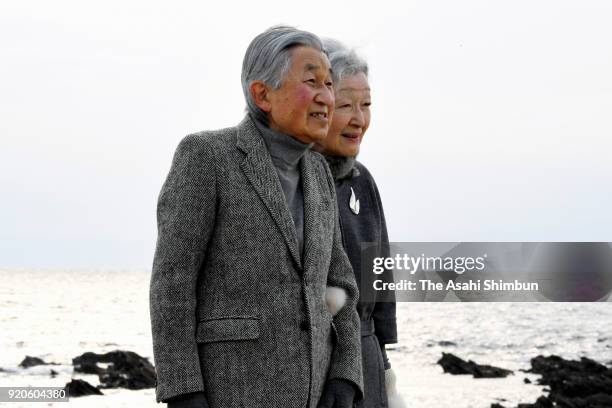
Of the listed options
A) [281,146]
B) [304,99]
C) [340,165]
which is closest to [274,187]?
[281,146]

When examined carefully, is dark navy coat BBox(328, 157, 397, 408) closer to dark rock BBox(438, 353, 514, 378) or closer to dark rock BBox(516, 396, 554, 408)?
dark rock BBox(516, 396, 554, 408)

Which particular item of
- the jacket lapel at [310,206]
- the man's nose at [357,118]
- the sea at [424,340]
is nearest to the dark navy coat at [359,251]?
the man's nose at [357,118]

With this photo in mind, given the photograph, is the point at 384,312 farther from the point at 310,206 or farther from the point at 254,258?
the point at 254,258

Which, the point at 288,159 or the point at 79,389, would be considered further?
the point at 79,389

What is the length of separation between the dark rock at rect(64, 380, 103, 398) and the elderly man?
1328cm

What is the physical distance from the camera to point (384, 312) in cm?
338

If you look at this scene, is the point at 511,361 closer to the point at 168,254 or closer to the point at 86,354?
the point at 86,354

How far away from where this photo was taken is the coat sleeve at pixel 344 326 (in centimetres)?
252

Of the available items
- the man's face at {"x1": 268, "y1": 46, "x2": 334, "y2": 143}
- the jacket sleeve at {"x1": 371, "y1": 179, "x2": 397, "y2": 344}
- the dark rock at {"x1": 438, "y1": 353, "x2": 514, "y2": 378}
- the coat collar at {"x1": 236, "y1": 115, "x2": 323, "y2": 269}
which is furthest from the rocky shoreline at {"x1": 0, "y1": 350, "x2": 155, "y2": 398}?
the man's face at {"x1": 268, "y1": 46, "x2": 334, "y2": 143}

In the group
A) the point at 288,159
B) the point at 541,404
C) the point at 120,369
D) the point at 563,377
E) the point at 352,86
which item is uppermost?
the point at 352,86

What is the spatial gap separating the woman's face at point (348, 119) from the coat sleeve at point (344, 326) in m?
0.55

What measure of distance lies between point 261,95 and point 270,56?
0.34 feet

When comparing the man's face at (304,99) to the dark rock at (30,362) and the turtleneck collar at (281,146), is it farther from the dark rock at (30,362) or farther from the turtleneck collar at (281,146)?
the dark rock at (30,362)

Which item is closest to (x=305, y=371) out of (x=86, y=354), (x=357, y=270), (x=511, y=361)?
(x=357, y=270)
